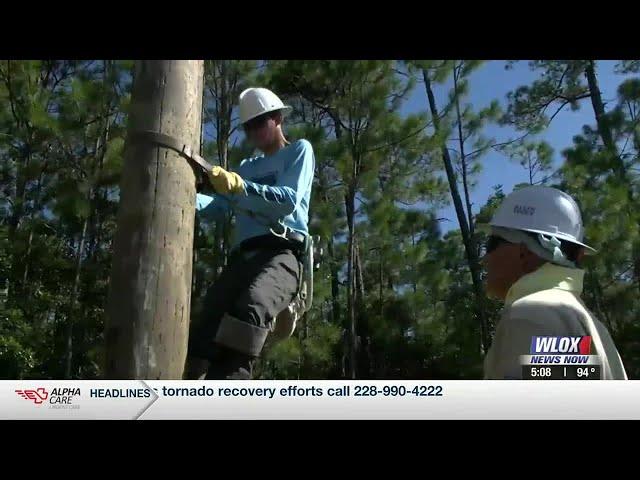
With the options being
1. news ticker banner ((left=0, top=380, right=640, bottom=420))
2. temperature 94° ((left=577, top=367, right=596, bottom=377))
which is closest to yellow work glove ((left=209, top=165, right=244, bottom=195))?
news ticker banner ((left=0, top=380, right=640, bottom=420))

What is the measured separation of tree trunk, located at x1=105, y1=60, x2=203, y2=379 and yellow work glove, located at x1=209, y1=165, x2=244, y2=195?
94 millimetres

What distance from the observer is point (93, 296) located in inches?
91.2

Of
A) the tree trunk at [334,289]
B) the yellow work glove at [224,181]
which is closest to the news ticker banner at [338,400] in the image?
the tree trunk at [334,289]

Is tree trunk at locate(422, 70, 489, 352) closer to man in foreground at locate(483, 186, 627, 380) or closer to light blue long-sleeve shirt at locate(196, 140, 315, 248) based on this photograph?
man in foreground at locate(483, 186, 627, 380)

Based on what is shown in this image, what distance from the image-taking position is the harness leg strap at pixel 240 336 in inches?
73.3

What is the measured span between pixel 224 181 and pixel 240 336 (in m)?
0.48

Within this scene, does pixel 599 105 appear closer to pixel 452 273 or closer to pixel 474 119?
pixel 474 119

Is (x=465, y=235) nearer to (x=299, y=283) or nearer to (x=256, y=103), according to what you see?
(x=299, y=283)

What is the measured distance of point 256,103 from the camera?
2.20 m

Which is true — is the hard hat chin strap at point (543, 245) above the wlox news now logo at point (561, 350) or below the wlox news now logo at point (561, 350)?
above

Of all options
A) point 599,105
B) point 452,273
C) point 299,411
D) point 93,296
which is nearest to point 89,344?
point 93,296

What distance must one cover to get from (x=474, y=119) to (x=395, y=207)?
506 mm

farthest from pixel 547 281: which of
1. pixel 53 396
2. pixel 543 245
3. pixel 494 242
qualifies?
pixel 53 396

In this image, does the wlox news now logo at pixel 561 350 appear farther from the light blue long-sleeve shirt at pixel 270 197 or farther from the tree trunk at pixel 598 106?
the tree trunk at pixel 598 106
